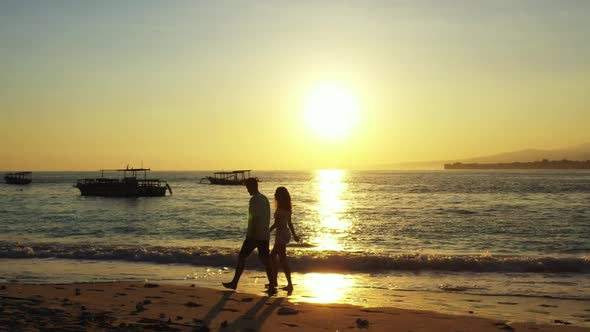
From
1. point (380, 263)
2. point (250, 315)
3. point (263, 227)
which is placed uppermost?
point (263, 227)

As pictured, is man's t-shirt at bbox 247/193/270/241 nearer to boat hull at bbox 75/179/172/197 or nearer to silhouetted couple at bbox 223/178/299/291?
silhouetted couple at bbox 223/178/299/291

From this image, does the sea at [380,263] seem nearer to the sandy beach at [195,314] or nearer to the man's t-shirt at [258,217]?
the sandy beach at [195,314]

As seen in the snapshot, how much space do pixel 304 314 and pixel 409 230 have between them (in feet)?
76.9

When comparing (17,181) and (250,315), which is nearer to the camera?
(250,315)

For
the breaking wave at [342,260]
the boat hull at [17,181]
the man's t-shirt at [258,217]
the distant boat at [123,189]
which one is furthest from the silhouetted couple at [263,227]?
the boat hull at [17,181]

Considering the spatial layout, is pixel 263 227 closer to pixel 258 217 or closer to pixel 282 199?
pixel 258 217

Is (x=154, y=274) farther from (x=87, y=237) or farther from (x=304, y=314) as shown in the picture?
(x=87, y=237)

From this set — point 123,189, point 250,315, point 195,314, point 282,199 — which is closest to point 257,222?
point 282,199

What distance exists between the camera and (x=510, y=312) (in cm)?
1041

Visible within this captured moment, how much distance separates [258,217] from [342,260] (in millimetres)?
7559

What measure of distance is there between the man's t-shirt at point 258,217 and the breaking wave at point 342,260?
5.92 metres

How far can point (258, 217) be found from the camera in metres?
11.0

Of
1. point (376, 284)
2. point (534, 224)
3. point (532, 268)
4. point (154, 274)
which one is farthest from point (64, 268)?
point (534, 224)

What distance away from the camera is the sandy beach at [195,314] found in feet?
25.3
